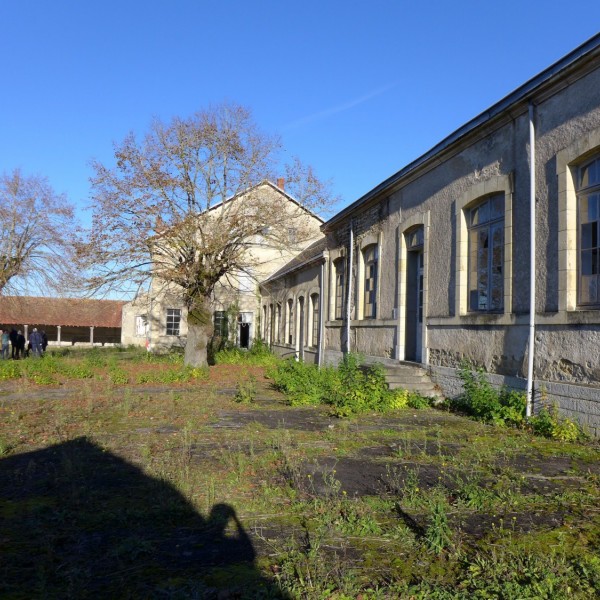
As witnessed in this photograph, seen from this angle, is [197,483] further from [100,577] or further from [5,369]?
[5,369]

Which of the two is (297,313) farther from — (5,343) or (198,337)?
(5,343)

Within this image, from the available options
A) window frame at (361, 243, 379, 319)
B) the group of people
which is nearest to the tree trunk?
window frame at (361, 243, 379, 319)

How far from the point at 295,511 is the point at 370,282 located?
11482mm

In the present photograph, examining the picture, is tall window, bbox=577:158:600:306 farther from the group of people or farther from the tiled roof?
the tiled roof

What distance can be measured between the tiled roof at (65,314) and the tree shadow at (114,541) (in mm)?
37388

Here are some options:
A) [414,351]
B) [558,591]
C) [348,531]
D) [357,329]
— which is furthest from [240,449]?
[357,329]

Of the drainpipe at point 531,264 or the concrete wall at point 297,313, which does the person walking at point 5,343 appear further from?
the drainpipe at point 531,264

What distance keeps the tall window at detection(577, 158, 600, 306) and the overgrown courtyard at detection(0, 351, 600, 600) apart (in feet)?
7.25

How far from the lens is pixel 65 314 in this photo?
43188 millimetres

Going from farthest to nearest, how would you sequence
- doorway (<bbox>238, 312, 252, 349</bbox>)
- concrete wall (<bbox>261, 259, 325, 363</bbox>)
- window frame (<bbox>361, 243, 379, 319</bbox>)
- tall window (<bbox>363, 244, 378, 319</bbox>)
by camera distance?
doorway (<bbox>238, 312, 252, 349</bbox>) < concrete wall (<bbox>261, 259, 325, 363</bbox>) < tall window (<bbox>363, 244, 378, 319</bbox>) < window frame (<bbox>361, 243, 379, 319</bbox>)

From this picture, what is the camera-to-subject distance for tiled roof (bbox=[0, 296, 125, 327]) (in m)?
40.8

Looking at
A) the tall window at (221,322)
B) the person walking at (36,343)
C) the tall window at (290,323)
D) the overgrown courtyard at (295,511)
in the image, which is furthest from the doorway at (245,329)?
A: the overgrown courtyard at (295,511)

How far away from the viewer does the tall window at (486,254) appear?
9.86 meters

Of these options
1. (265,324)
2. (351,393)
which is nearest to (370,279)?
(351,393)
